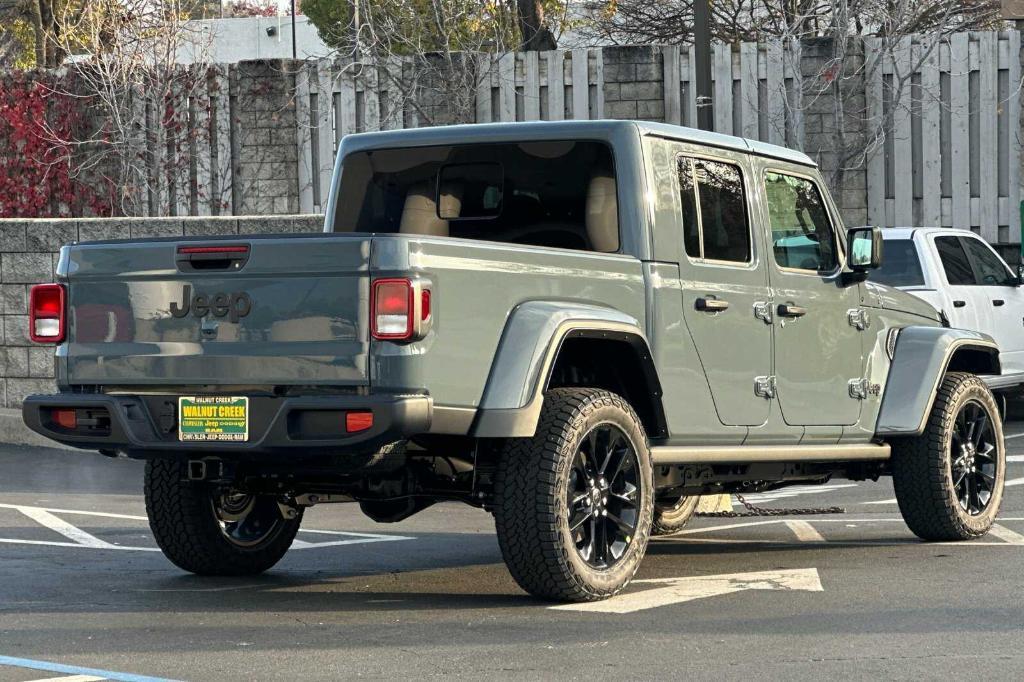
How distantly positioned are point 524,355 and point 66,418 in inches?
74.5

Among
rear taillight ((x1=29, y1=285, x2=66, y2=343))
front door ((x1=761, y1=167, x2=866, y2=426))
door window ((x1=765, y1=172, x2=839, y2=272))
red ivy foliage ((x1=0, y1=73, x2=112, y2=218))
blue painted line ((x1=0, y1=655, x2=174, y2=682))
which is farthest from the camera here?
red ivy foliage ((x1=0, y1=73, x2=112, y2=218))

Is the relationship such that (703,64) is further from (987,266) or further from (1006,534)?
(1006,534)

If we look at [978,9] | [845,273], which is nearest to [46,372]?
[845,273]

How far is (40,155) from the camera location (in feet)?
74.2

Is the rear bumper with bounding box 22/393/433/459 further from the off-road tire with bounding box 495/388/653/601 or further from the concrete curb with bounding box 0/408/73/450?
the concrete curb with bounding box 0/408/73/450

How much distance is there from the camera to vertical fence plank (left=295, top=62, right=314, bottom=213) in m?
22.6

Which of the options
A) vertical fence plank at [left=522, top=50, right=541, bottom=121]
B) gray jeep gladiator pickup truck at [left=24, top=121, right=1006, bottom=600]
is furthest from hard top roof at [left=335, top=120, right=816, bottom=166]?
vertical fence plank at [left=522, top=50, right=541, bottom=121]

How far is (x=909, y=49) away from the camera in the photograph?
72.3 feet

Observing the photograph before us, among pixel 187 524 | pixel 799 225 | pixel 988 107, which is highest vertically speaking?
pixel 988 107

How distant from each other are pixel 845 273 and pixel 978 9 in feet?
92.3

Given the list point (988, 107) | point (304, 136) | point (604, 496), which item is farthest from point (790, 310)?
point (304, 136)

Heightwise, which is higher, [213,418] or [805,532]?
[213,418]

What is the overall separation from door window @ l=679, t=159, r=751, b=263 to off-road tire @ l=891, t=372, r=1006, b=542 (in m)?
1.68

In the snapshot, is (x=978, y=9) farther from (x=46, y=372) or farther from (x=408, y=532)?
(x=408, y=532)
